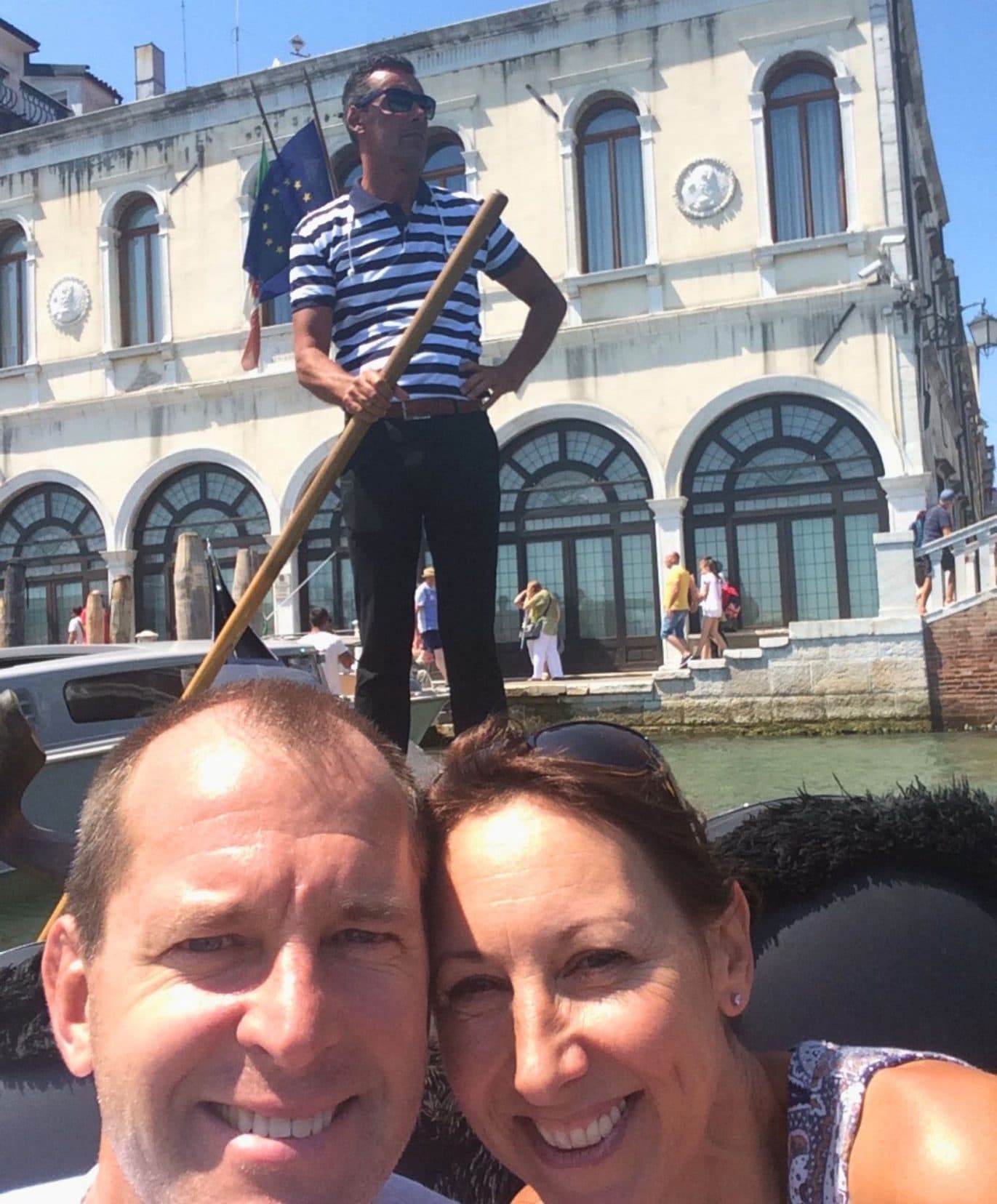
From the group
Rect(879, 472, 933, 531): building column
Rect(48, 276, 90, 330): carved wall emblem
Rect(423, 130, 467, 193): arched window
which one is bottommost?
Rect(879, 472, 933, 531): building column

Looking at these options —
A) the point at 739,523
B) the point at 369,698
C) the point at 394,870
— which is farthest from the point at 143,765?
the point at 739,523

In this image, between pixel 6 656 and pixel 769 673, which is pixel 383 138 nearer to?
pixel 6 656

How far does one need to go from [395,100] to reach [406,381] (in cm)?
50

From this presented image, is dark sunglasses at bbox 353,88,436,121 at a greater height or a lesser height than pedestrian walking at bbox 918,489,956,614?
greater

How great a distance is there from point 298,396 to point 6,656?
8.20 meters

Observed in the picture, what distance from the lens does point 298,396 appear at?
40.8 feet

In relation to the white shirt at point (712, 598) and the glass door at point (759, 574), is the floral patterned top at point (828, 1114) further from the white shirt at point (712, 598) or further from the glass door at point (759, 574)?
the glass door at point (759, 574)

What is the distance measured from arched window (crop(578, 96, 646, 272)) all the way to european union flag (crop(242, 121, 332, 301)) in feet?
24.5

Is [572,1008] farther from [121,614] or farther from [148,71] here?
[148,71]

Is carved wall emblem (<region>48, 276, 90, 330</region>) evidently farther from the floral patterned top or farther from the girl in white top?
the floral patterned top

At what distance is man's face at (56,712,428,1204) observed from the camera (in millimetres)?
708

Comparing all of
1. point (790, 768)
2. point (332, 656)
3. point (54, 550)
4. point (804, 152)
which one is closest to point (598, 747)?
point (790, 768)

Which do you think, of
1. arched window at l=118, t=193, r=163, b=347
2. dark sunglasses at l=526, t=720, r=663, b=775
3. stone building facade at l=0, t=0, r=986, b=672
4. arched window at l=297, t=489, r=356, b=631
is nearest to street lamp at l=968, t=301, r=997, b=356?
stone building facade at l=0, t=0, r=986, b=672

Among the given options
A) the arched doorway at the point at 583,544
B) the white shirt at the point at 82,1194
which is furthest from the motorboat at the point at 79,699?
the arched doorway at the point at 583,544
